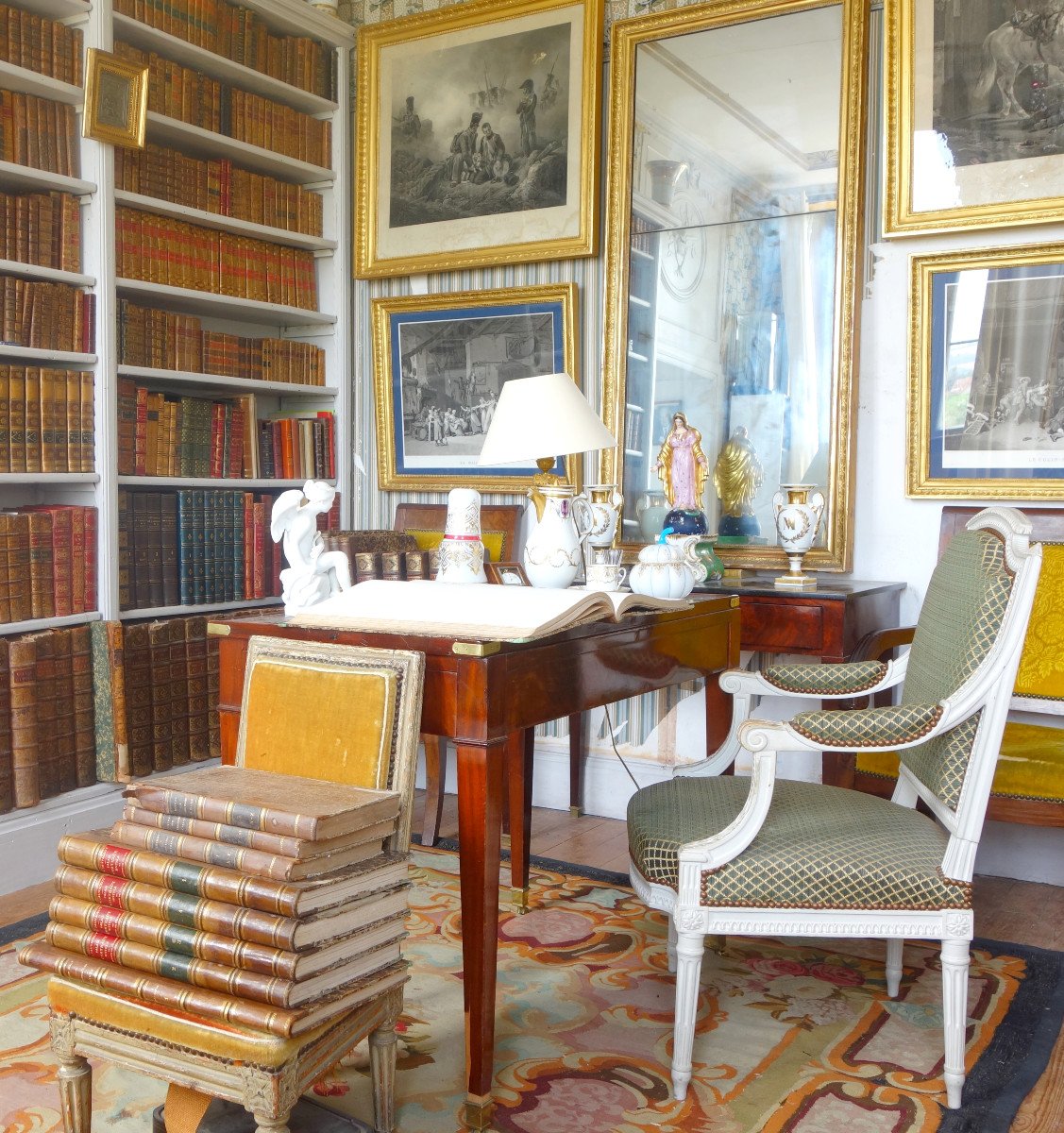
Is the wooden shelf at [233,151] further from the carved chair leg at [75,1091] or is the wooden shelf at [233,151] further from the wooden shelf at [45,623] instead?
the carved chair leg at [75,1091]

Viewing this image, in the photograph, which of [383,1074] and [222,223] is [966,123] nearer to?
[222,223]

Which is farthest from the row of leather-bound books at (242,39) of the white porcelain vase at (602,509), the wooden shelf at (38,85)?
the white porcelain vase at (602,509)

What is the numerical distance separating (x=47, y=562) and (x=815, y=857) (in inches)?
109

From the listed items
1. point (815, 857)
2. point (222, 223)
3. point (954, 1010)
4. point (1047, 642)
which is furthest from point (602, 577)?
point (222, 223)

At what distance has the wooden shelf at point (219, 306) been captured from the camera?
14.0 feet

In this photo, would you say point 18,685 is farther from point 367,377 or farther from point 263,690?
point 367,377

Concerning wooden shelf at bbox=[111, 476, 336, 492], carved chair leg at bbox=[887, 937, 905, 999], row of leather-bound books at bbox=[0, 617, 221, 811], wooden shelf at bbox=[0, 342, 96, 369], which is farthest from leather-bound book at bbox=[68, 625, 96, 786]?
carved chair leg at bbox=[887, 937, 905, 999]

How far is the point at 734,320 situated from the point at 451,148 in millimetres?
1488

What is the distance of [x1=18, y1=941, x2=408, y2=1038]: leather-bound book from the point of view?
1793 millimetres

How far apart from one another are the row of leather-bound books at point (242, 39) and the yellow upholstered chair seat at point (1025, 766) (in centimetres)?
355

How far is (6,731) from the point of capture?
3715 mm

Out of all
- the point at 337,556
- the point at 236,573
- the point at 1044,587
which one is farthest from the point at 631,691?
the point at 236,573

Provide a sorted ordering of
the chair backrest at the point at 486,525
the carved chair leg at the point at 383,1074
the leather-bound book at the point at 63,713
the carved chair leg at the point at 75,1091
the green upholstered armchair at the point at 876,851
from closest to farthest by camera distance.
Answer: the carved chair leg at the point at 75,1091, the carved chair leg at the point at 383,1074, the green upholstered armchair at the point at 876,851, the leather-bound book at the point at 63,713, the chair backrest at the point at 486,525

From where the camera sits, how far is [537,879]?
12.3 feet
